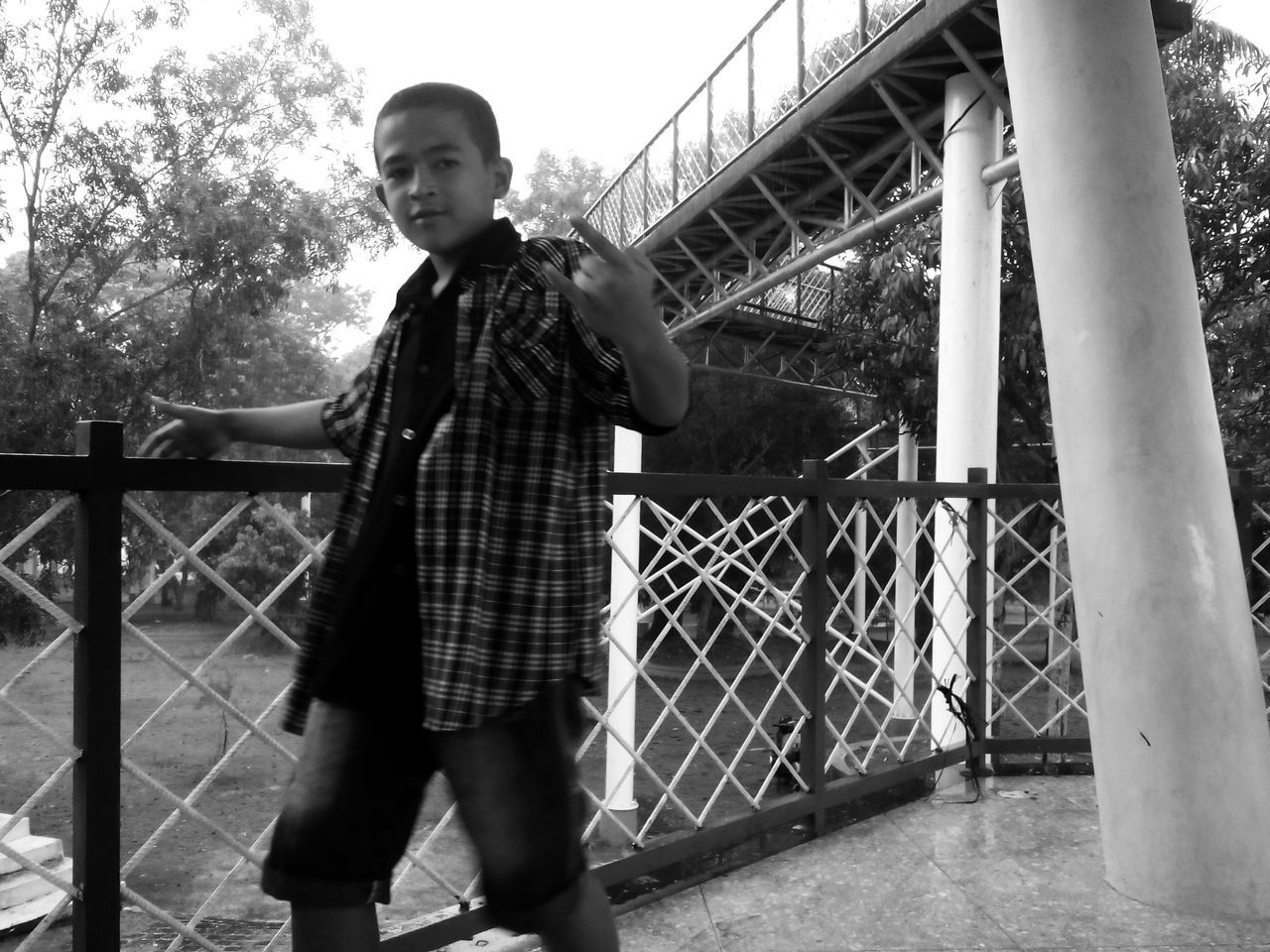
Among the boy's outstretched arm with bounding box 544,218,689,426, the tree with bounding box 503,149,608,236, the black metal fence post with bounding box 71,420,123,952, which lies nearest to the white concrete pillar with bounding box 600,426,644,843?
the black metal fence post with bounding box 71,420,123,952

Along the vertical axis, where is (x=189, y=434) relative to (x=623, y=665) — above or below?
above

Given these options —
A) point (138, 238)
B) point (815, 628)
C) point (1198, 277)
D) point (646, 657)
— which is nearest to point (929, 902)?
point (815, 628)

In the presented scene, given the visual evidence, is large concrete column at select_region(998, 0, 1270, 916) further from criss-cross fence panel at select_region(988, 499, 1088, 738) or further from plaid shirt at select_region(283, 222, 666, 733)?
plaid shirt at select_region(283, 222, 666, 733)

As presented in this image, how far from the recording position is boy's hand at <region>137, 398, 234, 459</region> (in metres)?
1.36

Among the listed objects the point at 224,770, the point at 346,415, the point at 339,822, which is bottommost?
the point at 224,770

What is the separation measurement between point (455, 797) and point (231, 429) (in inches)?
24.2

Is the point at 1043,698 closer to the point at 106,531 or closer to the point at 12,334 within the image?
the point at 12,334

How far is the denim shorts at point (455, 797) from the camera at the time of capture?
1.00 metres

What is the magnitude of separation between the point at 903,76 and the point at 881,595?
3.65m

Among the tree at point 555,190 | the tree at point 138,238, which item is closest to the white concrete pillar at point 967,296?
the tree at point 138,238

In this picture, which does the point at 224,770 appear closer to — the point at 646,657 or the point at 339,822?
the point at 646,657

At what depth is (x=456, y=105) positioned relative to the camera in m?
1.10

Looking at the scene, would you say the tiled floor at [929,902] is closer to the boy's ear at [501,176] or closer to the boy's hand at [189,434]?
the boy's hand at [189,434]

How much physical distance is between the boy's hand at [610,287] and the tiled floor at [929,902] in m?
1.39
